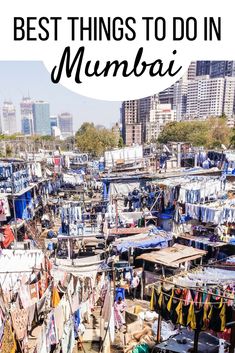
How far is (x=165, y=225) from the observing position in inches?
591

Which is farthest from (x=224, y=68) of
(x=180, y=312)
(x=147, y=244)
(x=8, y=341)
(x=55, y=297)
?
(x=8, y=341)

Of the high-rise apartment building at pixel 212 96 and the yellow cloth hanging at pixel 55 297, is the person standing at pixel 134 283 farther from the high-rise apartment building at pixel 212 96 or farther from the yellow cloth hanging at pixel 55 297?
the high-rise apartment building at pixel 212 96

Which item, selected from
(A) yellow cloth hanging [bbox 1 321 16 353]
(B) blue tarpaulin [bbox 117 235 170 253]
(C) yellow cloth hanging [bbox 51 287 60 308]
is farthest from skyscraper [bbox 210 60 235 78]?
(A) yellow cloth hanging [bbox 1 321 16 353]

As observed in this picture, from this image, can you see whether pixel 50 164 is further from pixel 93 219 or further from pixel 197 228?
pixel 197 228

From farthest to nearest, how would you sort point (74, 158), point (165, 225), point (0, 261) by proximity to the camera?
point (74, 158), point (165, 225), point (0, 261)

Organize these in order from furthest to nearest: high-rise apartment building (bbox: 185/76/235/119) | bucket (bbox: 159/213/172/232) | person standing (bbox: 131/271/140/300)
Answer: high-rise apartment building (bbox: 185/76/235/119) < bucket (bbox: 159/213/172/232) < person standing (bbox: 131/271/140/300)

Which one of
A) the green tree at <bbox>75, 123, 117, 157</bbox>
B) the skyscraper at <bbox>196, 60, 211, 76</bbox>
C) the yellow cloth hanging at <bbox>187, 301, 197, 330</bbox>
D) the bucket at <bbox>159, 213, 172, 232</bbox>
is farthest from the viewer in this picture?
the skyscraper at <bbox>196, 60, 211, 76</bbox>

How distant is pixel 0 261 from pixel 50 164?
19751mm

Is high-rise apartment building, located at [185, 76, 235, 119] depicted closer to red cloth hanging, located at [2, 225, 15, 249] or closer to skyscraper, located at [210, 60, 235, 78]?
skyscraper, located at [210, 60, 235, 78]

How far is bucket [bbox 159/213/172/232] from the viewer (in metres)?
14.7

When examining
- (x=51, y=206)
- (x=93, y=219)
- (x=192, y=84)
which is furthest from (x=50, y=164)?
(x=192, y=84)

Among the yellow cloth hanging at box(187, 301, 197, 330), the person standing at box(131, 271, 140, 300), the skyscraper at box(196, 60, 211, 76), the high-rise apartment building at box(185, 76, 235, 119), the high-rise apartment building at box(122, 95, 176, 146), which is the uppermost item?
the skyscraper at box(196, 60, 211, 76)

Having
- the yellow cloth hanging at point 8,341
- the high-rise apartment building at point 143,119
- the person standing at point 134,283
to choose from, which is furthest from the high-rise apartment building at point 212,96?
the yellow cloth hanging at point 8,341

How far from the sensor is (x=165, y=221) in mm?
14984
